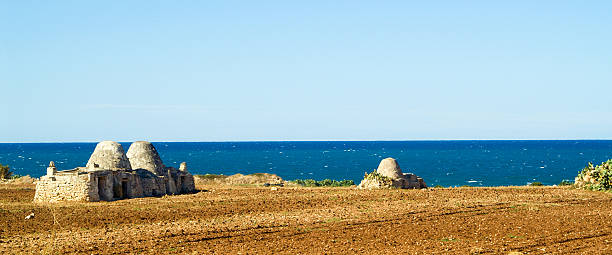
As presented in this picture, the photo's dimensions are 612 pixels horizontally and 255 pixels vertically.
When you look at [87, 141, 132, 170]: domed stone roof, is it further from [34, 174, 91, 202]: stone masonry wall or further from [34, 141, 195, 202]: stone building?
[34, 174, 91, 202]: stone masonry wall

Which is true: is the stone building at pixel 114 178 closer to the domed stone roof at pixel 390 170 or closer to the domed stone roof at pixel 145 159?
the domed stone roof at pixel 145 159

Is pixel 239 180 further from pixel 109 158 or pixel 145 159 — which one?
pixel 109 158

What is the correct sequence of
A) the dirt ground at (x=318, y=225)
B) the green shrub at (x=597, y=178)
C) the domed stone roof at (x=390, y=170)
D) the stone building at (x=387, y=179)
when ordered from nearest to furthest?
the dirt ground at (x=318, y=225) → the green shrub at (x=597, y=178) → the stone building at (x=387, y=179) → the domed stone roof at (x=390, y=170)

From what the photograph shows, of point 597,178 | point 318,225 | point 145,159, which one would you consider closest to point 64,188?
point 145,159

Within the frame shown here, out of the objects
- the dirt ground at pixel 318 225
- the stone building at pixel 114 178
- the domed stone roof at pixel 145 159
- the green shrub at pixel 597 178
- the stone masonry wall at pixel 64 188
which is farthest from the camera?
the domed stone roof at pixel 145 159

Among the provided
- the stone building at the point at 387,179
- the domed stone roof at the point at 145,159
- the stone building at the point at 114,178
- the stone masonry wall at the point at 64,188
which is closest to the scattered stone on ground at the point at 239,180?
the stone building at the point at 387,179

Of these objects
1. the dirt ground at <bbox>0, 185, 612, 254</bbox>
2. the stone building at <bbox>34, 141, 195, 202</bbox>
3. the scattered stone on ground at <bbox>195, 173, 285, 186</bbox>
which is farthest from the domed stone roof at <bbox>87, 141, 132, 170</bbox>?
the scattered stone on ground at <bbox>195, 173, 285, 186</bbox>

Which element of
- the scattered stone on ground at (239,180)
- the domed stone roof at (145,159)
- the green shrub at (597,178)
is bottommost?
the scattered stone on ground at (239,180)

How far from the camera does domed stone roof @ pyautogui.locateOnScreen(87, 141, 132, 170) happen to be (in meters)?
35.8

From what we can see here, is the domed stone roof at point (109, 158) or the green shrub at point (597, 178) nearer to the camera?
the domed stone roof at point (109, 158)

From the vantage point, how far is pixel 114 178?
3531 centimetres

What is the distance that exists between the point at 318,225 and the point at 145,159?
62.0 ft

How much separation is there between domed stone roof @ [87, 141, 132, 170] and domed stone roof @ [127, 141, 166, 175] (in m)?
2.08

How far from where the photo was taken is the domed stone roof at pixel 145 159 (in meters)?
39.2
